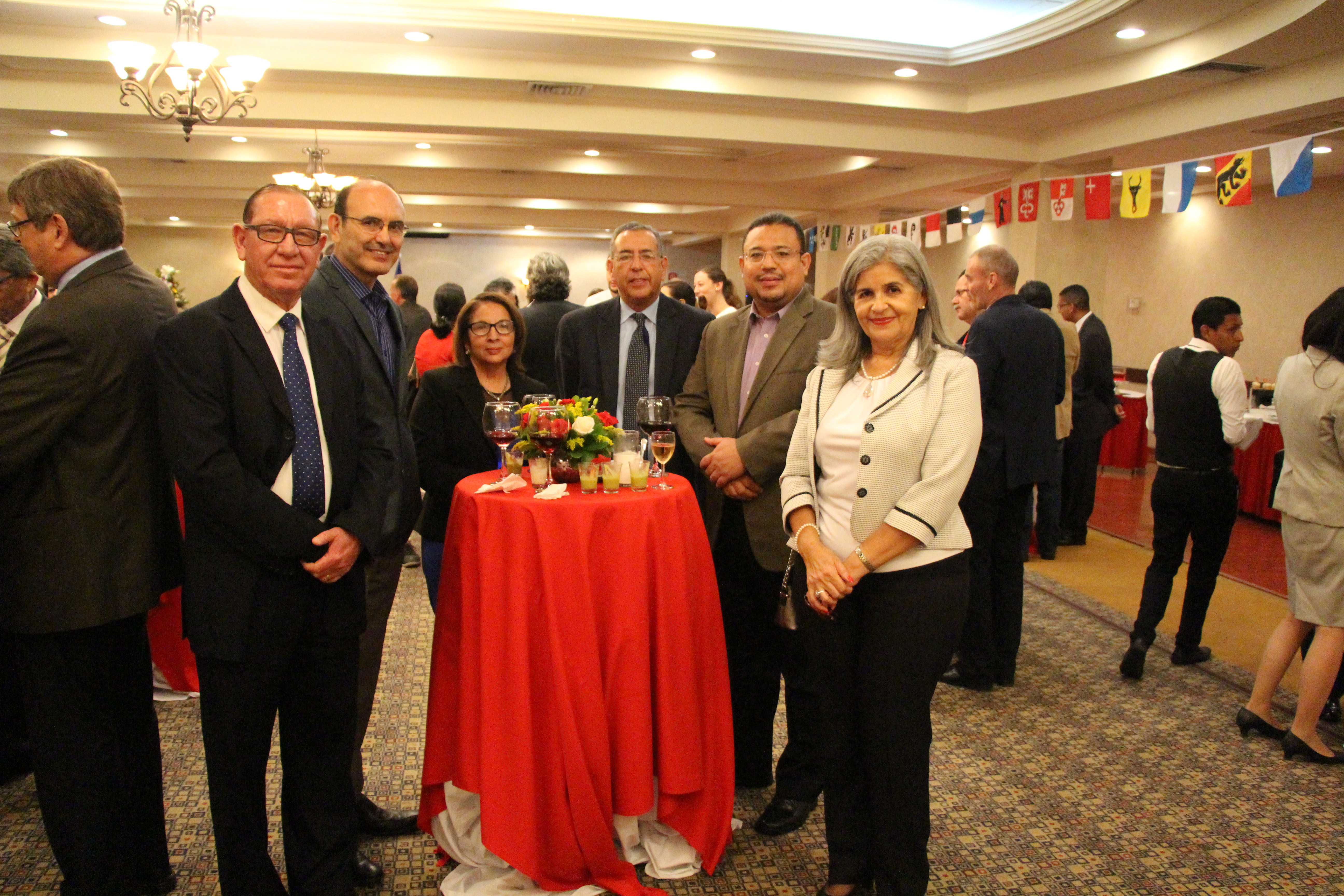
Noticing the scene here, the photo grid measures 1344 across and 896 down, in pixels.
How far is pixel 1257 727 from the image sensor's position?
3.42 meters

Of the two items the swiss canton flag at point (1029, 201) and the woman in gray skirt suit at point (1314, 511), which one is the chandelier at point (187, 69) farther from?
the swiss canton flag at point (1029, 201)

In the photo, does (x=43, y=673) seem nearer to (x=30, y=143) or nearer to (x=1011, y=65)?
(x=1011, y=65)

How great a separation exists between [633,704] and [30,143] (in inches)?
444

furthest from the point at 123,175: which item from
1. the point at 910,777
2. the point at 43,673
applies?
the point at 910,777

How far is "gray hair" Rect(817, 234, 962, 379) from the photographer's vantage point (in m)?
2.18

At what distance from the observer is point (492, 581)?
7.39 feet

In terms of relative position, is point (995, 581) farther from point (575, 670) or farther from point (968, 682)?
point (575, 670)

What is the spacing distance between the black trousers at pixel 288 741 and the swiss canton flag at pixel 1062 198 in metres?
7.28

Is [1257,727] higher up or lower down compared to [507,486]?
lower down

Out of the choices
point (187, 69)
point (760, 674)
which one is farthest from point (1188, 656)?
point (187, 69)

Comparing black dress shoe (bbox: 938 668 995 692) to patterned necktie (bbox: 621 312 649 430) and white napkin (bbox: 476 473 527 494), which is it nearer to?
patterned necktie (bbox: 621 312 649 430)

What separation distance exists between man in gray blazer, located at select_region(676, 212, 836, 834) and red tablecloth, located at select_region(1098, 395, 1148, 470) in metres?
7.72

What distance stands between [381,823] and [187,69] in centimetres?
510


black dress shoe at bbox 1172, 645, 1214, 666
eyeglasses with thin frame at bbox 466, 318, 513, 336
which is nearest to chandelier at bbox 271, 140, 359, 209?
eyeglasses with thin frame at bbox 466, 318, 513, 336
